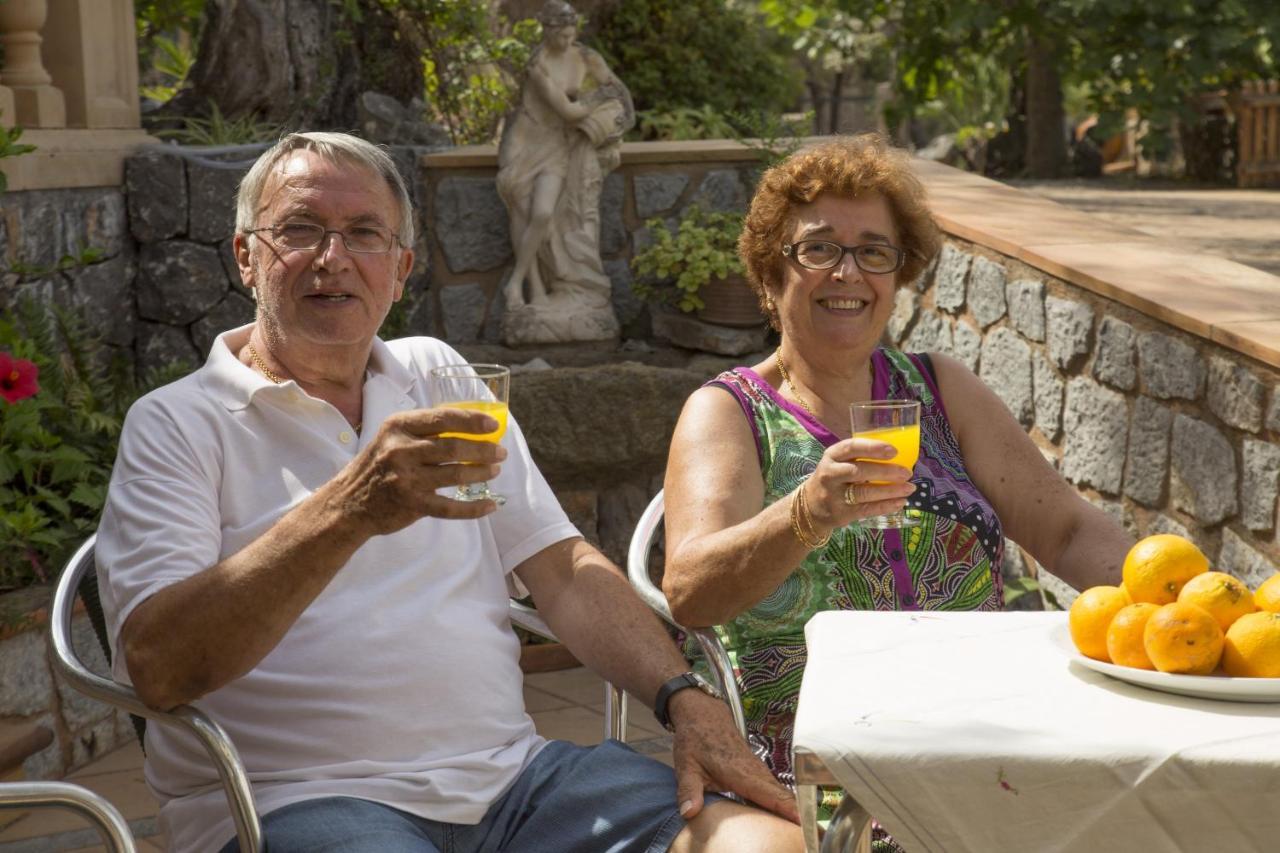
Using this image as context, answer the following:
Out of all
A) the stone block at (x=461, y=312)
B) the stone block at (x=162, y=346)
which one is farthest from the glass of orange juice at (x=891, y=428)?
the stone block at (x=461, y=312)

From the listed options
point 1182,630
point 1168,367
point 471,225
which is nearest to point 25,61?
point 471,225

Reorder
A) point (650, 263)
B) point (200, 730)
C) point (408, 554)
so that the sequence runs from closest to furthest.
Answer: point (200, 730) < point (408, 554) < point (650, 263)

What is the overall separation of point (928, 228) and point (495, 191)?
3924 millimetres

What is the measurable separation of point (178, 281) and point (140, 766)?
186 cm

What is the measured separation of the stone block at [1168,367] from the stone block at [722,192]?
3.12m

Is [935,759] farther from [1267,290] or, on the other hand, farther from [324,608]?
[1267,290]

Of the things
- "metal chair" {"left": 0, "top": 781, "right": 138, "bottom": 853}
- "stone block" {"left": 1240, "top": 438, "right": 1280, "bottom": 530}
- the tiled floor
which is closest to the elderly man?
"metal chair" {"left": 0, "top": 781, "right": 138, "bottom": 853}

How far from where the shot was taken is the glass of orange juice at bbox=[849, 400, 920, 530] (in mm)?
1886

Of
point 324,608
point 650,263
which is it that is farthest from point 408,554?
point 650,263

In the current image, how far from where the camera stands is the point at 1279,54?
905cm

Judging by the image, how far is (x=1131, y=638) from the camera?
5.32 ft

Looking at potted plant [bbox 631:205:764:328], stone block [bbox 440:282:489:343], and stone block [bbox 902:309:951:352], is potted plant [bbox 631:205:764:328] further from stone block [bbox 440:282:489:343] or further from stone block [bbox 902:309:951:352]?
stone block [bbox 902:309:951:352]

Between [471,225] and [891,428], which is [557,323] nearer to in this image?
[471,225]

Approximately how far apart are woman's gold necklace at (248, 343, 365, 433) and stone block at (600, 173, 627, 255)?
14.0 feet
